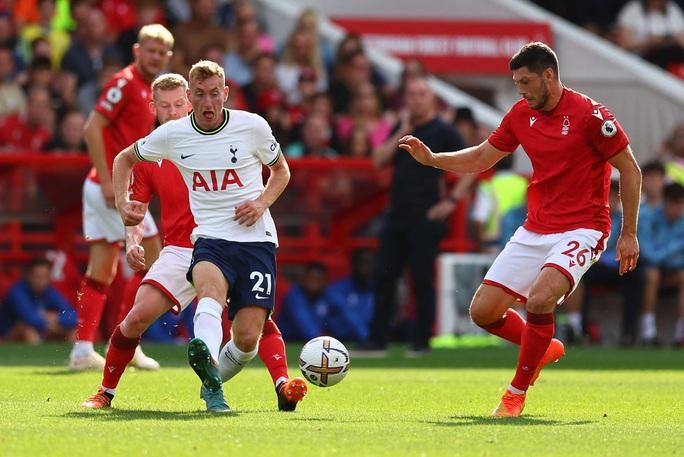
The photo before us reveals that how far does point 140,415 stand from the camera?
871 cm

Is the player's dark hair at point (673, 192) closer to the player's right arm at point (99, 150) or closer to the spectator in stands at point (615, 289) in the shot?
the spectator in stands at point (615, 289)

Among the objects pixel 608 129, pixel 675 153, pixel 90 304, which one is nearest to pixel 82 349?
pixel 90 304

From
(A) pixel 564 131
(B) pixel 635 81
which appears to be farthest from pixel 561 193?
(B) pixel 635 81

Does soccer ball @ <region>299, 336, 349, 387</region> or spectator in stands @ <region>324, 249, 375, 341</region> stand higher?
soccer ball @ <region>299, 336, 349, 387</region>

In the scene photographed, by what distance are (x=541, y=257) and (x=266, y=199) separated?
1.76 meters

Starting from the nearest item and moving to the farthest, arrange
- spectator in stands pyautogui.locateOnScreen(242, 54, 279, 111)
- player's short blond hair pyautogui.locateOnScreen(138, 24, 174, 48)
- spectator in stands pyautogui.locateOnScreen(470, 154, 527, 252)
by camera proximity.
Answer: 1. player's short blond hair pyautogui.locateOnScreen(138, 24, 174, 48)
2. spectator in stands pyautogui.locateOnScreen(470, 154, 527, 252)
3. spectator in stands pyautogui.locateOnScreen(242, 54, 279, 111)

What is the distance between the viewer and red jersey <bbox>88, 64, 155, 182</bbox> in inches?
482

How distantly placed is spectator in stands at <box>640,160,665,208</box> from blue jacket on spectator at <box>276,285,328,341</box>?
3972mm

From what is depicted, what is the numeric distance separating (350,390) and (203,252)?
246 centimetres

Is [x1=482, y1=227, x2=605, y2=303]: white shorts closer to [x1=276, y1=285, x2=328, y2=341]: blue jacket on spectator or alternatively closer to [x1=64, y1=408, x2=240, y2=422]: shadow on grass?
[x1=64, y1=408, x2=240, y2=422]: shadow on grass

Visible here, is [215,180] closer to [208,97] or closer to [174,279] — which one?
[208,97]

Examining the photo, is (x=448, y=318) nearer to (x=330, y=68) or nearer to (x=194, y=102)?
(x=330, y=68)

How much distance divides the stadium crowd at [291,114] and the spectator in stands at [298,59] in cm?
2

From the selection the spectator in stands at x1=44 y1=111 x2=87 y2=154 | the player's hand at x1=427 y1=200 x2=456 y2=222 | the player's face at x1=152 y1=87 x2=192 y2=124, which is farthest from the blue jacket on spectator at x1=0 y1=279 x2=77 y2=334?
the player's face at x1=152 y1=87 x2=192 y2=124
